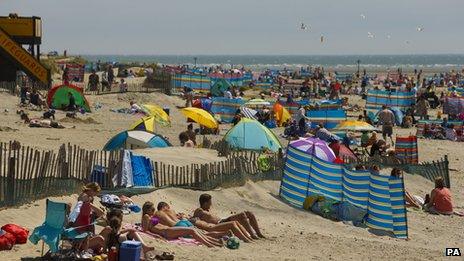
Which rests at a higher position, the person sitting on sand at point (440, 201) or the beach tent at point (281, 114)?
the beach tent at point (281, 114)

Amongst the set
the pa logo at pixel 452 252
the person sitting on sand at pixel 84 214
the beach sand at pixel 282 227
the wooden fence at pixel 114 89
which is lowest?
the pa logo at pixel 452 252

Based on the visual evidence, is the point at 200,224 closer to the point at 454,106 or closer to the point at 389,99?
the point at 454,106

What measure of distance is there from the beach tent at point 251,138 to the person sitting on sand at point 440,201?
17.4 ft

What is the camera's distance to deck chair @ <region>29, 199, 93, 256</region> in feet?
32.2

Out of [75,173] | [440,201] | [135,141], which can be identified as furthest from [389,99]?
[75,173]

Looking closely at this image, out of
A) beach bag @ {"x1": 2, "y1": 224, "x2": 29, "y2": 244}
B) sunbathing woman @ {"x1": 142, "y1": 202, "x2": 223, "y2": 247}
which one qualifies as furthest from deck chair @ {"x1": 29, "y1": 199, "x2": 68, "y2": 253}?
sunbathing woman @ {"x1": 142, "y1": 202, "x2": 223, "y2": 247}

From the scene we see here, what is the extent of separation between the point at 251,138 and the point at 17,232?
1131 cm

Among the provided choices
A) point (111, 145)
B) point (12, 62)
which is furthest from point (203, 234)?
point (12, 62)

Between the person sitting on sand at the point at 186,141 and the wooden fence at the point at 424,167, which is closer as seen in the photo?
the wooden fence at the point at 424,167

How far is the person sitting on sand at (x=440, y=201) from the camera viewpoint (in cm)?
1648

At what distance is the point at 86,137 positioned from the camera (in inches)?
923

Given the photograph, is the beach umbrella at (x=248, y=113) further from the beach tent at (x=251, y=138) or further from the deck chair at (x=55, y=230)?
the deck chair at (x=55, y=230)

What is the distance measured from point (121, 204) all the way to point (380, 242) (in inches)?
157

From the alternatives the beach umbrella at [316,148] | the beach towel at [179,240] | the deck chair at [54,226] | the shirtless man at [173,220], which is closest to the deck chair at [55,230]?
the deck chair at [54,226]
